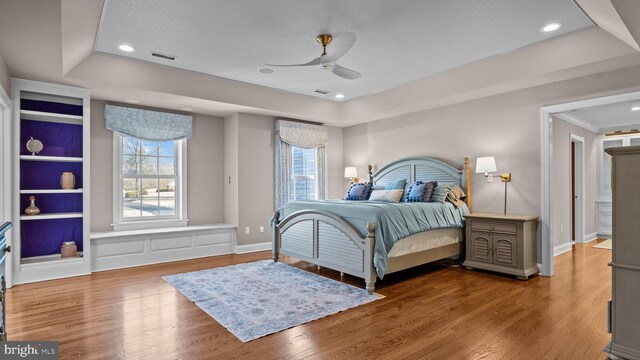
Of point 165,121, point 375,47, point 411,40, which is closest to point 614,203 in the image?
point 411,40

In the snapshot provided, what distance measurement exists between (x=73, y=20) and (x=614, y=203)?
4176 millimetres

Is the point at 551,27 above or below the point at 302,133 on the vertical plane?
above

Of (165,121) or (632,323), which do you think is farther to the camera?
(165,121)

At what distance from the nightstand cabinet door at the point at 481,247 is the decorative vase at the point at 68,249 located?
5145mm

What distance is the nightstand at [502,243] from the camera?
13.6ft

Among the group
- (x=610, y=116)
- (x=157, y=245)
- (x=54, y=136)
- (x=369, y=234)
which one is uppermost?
(x=610, y=116)

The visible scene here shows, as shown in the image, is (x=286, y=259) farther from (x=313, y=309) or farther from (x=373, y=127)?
(x=373, y=127)

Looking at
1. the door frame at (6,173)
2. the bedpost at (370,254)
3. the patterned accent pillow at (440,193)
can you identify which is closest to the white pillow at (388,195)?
the patterned accent pillow at (440,193)

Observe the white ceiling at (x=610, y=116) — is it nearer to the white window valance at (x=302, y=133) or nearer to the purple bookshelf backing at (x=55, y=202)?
the white window valance at (x=302, y=133)

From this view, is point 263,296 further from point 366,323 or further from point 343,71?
point 343,71

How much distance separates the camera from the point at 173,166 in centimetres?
572

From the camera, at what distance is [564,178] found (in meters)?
5.73

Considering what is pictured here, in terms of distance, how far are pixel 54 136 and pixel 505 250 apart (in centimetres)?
587
